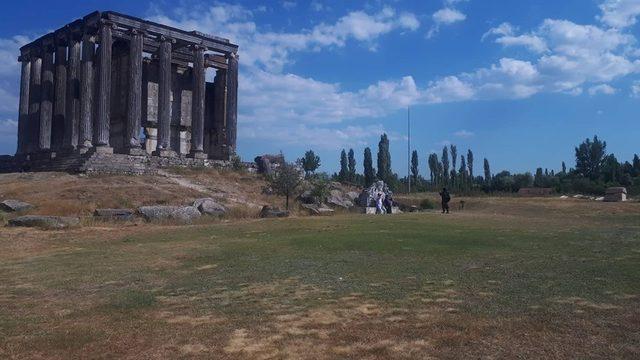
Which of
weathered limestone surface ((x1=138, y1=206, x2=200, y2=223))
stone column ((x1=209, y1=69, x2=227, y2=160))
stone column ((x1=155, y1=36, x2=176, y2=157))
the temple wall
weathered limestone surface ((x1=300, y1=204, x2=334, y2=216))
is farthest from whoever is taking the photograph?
stone column ((x1=209, y1=69, x2=227, y2=160))

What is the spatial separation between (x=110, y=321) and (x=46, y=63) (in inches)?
1910

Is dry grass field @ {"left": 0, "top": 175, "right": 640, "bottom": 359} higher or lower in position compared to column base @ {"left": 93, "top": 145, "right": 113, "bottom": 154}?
lower

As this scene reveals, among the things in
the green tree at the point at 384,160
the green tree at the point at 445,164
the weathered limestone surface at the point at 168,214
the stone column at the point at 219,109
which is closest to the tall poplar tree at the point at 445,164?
the green tree at the point at 445,164

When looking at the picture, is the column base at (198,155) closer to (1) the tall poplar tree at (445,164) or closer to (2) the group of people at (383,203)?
(2) the group of people at (383,203)

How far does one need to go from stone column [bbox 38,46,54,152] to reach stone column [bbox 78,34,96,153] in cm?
604

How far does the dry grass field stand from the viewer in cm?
653

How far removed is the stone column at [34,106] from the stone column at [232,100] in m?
16.6

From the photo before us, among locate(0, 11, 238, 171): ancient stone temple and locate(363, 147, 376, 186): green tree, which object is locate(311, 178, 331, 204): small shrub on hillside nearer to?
locate(0, 11, 238, 171): ancient stone temple

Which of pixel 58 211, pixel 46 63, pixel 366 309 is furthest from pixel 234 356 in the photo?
pixel 46 63

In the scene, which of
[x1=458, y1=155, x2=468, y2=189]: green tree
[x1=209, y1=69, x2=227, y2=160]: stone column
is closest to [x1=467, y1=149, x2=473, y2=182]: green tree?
[x1=458, y1=155, x2=468, y2=189]: green tree

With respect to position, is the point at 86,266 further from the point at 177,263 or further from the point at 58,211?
the point at 58,211

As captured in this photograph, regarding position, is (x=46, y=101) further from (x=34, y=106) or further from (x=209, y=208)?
(x=209, y=208)

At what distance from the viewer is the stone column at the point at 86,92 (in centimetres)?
4303

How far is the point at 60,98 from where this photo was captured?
160 feet
